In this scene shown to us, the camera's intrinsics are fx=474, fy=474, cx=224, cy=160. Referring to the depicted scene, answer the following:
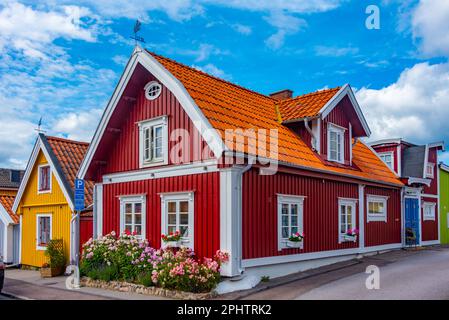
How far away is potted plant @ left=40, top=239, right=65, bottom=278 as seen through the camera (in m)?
18.1

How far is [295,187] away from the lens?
1470 cm

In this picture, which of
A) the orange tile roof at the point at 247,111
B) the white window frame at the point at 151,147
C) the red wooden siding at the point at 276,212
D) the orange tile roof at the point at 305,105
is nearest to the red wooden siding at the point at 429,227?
the orange tile roof at the point at 247,111

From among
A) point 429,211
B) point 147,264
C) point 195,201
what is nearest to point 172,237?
point 147,264

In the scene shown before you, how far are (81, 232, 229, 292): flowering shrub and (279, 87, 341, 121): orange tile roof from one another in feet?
22.7

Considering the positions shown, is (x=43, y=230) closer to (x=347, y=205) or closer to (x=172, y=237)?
(x=172, y=237)

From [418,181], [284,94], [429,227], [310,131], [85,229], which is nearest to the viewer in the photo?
[310,131]

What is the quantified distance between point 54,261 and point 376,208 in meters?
13.1

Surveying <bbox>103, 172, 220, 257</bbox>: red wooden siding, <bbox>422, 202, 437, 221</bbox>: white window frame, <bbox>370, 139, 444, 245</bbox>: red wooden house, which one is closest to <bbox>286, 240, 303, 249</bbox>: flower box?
<bbox>103, 172, 220, 257</bbox>: red wooden siding

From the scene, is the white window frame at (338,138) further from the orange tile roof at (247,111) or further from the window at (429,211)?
the window at (429,211)

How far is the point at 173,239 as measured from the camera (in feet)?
44.4

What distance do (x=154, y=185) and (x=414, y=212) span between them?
13.8 meters

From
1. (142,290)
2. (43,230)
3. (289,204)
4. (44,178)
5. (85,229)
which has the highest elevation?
(44,178)

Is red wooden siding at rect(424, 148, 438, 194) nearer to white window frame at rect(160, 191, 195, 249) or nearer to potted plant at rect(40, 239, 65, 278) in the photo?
white window frame at rect(160, 191, 195, 249)
